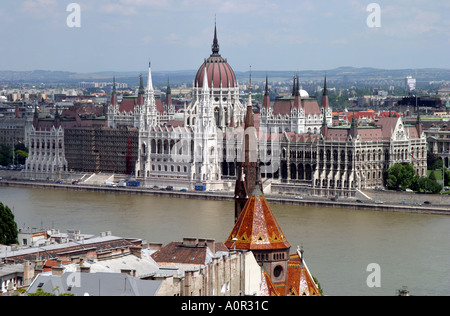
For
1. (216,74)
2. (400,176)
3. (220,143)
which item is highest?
(216,74)

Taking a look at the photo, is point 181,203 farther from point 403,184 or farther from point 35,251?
point 35,251

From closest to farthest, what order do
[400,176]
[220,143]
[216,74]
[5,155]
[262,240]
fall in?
[262,240] → [400,176] → [220,143] → [216,74] → [5,155]

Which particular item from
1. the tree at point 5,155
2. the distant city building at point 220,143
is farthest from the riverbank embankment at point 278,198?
the tree at point 5,155

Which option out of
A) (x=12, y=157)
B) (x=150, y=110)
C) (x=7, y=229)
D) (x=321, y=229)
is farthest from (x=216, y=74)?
(x=7, y=229)

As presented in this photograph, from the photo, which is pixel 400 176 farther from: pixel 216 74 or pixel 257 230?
pixel 257 230

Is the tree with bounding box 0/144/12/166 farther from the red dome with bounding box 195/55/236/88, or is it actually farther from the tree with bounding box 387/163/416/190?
the tree with bounding box 387/163/416/190

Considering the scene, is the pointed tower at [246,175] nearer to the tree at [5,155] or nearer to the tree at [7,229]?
the tree at [7,229]

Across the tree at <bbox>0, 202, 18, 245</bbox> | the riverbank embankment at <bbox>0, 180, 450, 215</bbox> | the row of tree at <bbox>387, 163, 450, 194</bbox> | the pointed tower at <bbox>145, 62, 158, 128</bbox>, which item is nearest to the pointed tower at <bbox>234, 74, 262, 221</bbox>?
the tree at <bbox>0, 202, 18, 245</bbox>
